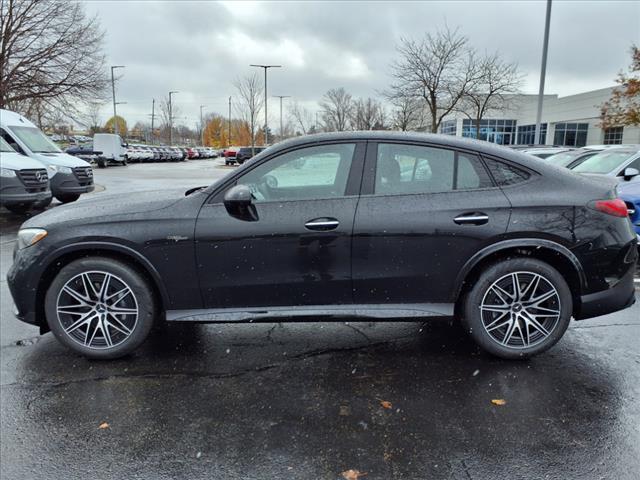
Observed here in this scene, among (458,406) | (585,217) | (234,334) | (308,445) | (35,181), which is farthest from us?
(35,181)

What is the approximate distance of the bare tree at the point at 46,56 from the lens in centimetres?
2348

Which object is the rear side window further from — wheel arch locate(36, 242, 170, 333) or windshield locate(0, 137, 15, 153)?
windshield locate(0, 137, 15, 153)

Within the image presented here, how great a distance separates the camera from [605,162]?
28.2ft

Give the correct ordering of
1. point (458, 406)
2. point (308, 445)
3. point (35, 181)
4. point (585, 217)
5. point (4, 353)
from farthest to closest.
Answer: point (35, 181)
point (4, 353)
point (585, 217)
point (458, 406)
point (308, 445)

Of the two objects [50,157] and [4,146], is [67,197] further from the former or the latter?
[4,146]

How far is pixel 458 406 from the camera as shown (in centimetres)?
301

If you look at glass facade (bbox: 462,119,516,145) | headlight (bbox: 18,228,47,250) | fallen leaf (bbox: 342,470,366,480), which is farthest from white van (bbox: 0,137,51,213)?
glass facade (bbox: 462,119,516,145)

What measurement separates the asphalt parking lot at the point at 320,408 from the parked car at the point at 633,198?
11.3ft

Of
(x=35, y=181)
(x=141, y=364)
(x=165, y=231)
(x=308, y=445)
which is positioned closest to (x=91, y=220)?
(x=165, y=231)

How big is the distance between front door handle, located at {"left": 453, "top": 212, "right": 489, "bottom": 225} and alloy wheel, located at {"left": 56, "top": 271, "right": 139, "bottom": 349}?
8.05 ft

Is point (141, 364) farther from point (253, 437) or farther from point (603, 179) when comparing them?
point (603, 179)

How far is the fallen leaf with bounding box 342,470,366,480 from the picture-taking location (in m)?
2.37

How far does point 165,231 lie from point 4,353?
1.74 m

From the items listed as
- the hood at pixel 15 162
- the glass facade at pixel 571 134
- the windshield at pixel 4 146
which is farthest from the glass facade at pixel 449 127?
the hood at pixel 15 162
